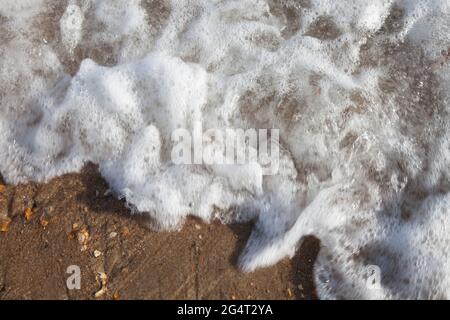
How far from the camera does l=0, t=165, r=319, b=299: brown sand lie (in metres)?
2.51

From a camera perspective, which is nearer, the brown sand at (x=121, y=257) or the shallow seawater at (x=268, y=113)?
the brown sand at (x=121, y=257)

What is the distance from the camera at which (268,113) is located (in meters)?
3.02

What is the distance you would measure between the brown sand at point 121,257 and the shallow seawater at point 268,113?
0.31 ft

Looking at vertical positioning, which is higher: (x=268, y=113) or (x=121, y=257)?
(x=268, y=113)

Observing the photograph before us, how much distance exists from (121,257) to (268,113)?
132 cm

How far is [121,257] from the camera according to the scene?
8.55ft

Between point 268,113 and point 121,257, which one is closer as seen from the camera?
point 121,257

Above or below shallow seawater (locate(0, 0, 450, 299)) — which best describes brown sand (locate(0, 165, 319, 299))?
below

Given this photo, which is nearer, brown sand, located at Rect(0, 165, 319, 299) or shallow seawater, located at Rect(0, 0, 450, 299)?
brown sand, located at Rect(0, 165, 319, 299)

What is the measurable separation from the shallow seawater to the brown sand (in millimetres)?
93

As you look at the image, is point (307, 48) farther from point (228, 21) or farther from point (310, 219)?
point (310, 219)

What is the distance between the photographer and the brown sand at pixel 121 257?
8.25ft

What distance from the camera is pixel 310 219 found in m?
2.71
